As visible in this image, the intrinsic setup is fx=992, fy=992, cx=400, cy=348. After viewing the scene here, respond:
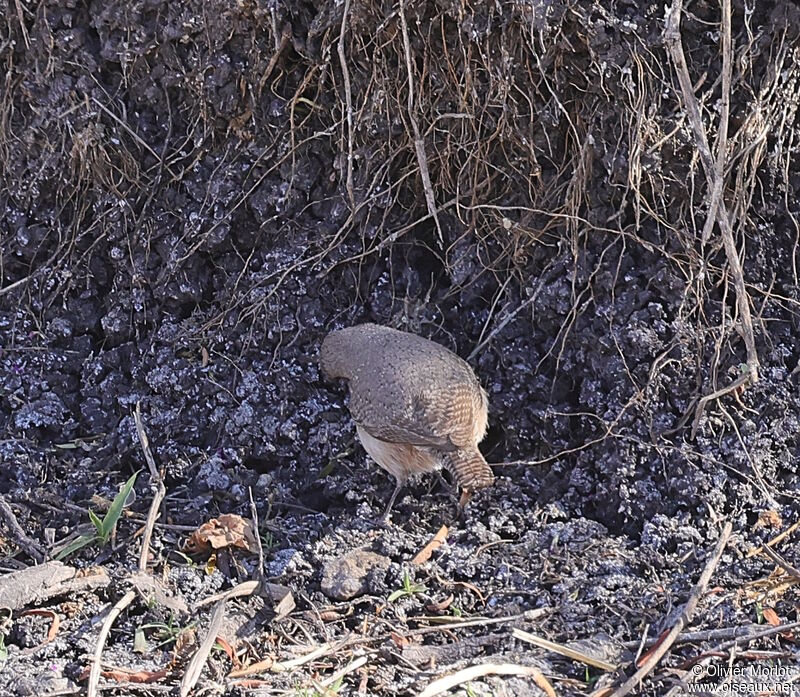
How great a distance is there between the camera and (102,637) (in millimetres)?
3410

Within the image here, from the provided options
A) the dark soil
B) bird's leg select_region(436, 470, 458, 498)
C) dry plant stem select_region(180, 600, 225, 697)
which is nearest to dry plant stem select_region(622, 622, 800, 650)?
the dark soil

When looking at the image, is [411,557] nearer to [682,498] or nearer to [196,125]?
[682,498]

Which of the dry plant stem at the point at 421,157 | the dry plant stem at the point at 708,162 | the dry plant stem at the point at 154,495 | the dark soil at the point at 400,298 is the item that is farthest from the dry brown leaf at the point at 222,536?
the dry plant stem at the point at 708,162

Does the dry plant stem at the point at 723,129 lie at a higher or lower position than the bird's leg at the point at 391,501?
higher

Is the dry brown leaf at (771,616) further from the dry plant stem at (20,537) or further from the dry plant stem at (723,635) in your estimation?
the dry plant stem at (20,537)

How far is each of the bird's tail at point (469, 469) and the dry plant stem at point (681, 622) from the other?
96 centimetres

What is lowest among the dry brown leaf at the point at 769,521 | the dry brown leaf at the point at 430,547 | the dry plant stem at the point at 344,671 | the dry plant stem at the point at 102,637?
the dry brown leaf at the point at 769,521

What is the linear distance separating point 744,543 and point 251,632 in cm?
195

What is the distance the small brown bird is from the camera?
432cm

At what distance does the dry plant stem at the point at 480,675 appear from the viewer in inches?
124

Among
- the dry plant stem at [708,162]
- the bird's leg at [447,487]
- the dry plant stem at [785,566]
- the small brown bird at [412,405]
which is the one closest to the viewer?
the dry plant stem at [785,566]

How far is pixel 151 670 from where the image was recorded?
3.35 meters

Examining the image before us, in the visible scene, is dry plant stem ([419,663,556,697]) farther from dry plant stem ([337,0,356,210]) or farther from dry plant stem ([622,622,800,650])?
dry plant stem ([337,0,356,210])

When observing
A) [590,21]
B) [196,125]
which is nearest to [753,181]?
[590,21]
